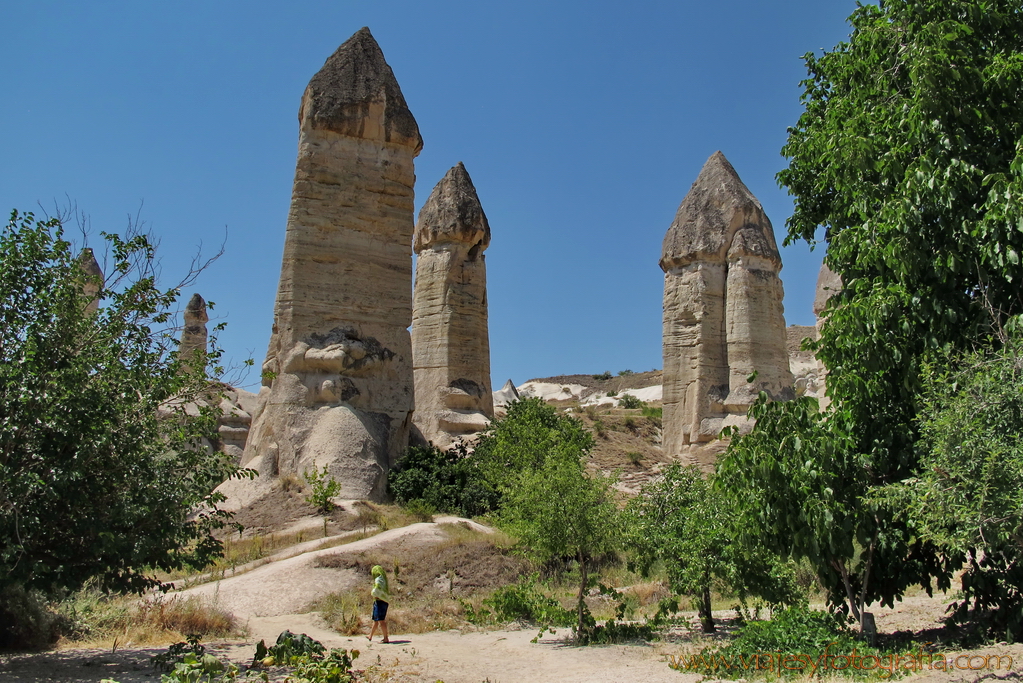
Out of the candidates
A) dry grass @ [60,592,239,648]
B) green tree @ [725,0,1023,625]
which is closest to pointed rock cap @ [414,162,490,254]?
dry grass @ [60,592,239,648]

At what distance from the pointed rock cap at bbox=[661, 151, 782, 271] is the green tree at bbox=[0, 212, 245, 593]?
49.7 feet

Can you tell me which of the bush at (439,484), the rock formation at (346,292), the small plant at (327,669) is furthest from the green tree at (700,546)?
the rock formation at (346,292)

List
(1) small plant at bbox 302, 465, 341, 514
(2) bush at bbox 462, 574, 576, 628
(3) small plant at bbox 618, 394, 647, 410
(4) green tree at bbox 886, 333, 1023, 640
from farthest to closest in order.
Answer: (3) small plant at bbox 618, 394, 647, 410, (1) small plant at bbox 302, 465, 341, 514, (2) bush at bbox 462, 574, 576, 628, (4) green tree at bbox 886, 333, 1023, 640

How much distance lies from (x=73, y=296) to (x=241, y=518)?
740 centimetres

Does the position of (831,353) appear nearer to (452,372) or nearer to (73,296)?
(73,296)

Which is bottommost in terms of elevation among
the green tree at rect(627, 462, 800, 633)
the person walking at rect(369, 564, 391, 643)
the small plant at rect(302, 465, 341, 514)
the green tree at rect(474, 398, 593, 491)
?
the person walking at rect(369, 564, 391, 643)

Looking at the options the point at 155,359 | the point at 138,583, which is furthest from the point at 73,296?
the point at 138,583

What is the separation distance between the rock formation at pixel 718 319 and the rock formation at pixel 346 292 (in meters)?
6.85

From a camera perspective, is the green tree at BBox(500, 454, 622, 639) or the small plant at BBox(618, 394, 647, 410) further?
the small plant at BBox(618, 394, 647, 410)

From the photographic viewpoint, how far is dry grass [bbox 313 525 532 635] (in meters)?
9.88

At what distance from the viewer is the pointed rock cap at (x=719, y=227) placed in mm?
21062

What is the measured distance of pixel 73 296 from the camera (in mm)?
7383

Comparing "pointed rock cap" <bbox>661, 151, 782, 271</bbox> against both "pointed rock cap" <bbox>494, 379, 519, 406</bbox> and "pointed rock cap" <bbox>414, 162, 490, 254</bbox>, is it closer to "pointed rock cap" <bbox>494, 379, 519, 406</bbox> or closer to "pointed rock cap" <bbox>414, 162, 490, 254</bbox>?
"pointed rock cap" <bbox>414, 162, 490, 254</bbox>

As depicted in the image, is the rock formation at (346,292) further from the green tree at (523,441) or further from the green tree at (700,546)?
the green tree at (700,546)
